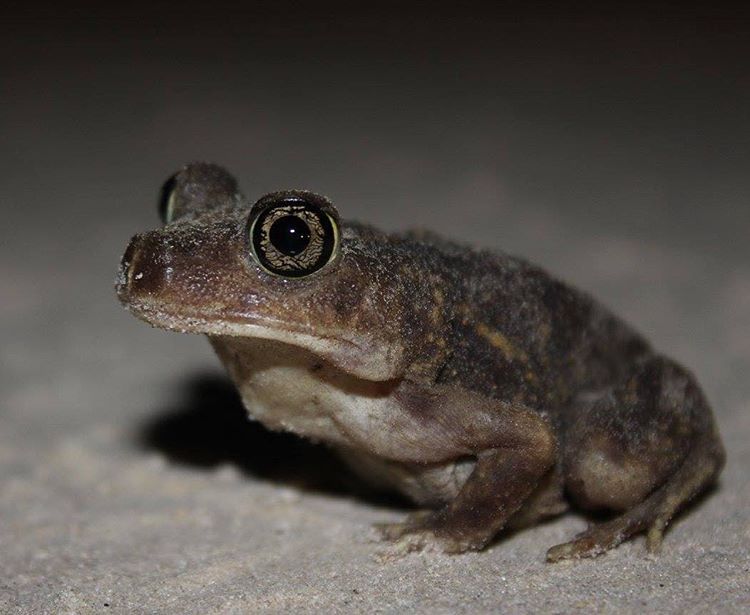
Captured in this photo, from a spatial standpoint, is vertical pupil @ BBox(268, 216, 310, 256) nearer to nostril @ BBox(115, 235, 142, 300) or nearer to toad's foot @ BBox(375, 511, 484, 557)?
nostril @ BBox(115, 235, 142, 300)

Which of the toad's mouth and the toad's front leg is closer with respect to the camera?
the toad's mouth

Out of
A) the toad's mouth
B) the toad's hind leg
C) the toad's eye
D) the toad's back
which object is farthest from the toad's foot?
the toad's eye

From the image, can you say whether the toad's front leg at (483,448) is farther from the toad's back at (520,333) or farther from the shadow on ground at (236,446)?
the shadow on ground at (236,446)

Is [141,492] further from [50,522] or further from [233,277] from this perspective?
[233,277]

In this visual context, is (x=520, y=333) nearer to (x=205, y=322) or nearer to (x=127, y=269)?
(x=205, y=322)

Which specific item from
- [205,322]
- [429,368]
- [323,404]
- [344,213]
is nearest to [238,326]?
[205,322]

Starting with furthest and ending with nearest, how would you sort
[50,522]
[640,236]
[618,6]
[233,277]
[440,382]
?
[618,6] < [640,236] < [50,522] < [440,382] < [233,277]

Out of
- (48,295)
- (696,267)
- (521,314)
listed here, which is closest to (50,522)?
(521,314)
